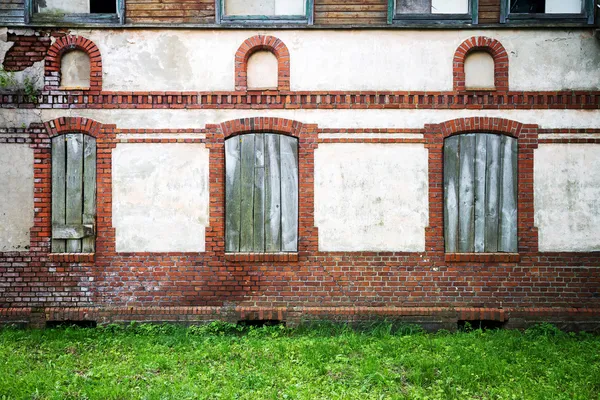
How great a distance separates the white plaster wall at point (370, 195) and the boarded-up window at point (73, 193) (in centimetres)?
375

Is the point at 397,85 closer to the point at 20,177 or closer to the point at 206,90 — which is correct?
the point at 206,90

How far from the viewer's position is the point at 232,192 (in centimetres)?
892

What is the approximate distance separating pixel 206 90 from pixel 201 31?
0.98m

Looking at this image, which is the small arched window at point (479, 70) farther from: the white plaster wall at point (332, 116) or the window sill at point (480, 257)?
the window sill at point (480, 257)

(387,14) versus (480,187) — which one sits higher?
(387,14)

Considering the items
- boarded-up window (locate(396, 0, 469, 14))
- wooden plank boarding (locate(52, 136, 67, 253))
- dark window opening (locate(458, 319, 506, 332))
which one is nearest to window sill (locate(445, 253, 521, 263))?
dark window opening (locate(458, 319, 506, 332))

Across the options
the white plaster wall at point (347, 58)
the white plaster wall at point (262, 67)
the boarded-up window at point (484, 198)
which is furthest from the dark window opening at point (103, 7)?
the boarded-up window at point (484, 198)

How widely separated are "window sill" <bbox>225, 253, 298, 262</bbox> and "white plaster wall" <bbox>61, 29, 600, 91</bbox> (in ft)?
9.08

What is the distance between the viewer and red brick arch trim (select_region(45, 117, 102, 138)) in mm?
8805

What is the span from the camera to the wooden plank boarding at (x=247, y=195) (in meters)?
8.90

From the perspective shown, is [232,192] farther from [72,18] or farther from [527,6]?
[527,6]

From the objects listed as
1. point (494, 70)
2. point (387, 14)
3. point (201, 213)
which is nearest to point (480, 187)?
point (494, 70)

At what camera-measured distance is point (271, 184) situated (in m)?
8.91

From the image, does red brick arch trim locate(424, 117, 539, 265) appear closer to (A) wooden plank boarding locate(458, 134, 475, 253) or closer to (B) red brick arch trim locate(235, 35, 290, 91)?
(A) wooden plank boarding locate(458, 134, 475, 253)
